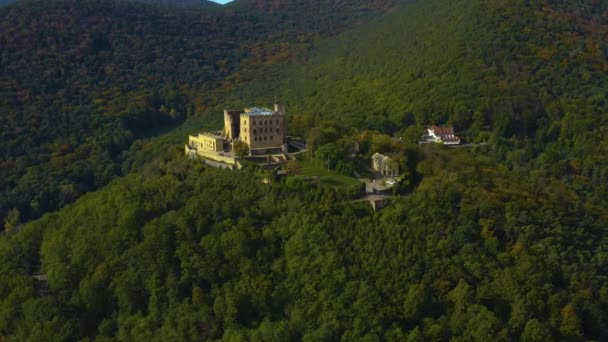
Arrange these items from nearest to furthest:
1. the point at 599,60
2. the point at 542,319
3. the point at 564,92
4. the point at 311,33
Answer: the point at 542,319 → the point at 564,92 → the point at 599,60 → the point at 311,33

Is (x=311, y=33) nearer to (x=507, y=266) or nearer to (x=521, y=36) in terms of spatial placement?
(x=521, y=36)

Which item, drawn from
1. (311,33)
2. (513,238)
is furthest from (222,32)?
(513,238)

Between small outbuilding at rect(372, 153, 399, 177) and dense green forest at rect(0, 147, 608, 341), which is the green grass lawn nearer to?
dense green forest at rect(0, 147, 608, 341)

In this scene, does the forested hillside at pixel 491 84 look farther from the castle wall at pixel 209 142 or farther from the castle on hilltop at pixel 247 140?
the castle wall at pixel 209 142

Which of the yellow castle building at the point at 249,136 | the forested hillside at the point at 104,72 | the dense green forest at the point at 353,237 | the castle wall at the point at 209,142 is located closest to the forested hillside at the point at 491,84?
the dense green forest at the point at 353,237

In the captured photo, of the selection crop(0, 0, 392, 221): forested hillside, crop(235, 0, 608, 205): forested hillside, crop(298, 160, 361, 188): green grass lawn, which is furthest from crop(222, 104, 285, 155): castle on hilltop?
crop(0, 0, 392, 221): forested hillside
